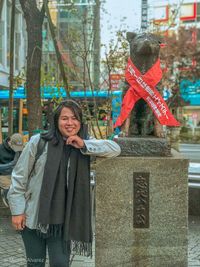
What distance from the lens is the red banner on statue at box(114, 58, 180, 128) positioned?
12.9 feet

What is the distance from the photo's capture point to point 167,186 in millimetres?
3742

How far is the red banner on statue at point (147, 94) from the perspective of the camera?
392cm

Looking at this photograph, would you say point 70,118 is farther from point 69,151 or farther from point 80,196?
point 80,196

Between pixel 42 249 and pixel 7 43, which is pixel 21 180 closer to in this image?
pixel 42 249

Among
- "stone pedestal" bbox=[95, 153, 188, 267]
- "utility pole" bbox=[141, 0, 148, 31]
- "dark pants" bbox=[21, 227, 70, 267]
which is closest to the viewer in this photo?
"dark pants" bbox=[21, 227, 70, 267]

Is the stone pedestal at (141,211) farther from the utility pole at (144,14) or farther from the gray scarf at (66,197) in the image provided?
the utility pole at (144,14)

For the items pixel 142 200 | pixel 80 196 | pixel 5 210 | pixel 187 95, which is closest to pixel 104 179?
pixel 142 200

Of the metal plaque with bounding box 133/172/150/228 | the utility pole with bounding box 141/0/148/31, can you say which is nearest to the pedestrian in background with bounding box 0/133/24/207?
the metal plaque with bounding box 133/172/150/228

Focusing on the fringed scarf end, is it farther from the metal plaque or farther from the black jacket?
the black jacket

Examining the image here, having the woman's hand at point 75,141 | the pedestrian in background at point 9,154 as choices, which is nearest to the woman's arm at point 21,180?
the woman's hand at point 75,141

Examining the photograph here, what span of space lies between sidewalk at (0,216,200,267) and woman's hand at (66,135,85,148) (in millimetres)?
2121

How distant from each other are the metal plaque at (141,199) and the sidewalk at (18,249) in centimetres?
118

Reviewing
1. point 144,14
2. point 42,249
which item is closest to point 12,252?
point 42,249

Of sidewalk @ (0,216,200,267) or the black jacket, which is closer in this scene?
sidewalk @ (0,216,200,267)
